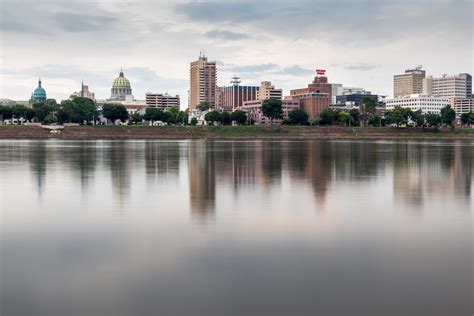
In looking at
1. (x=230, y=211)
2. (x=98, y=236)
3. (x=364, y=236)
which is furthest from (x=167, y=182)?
(x=364, y=236)

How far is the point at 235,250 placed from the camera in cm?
1294

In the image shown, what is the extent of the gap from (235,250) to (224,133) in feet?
373

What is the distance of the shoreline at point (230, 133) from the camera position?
117125mm

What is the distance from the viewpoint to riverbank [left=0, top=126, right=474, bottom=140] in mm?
117250

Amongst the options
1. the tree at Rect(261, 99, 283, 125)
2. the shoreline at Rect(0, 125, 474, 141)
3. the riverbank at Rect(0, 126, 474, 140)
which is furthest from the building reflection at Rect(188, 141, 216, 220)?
the tree at Rect(261, 99, 283, 125)

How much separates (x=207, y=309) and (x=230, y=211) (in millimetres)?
8909

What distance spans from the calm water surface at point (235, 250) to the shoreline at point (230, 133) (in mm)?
95281

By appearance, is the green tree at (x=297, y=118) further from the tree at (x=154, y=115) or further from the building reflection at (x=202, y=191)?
the building reflection at (x=202, y=191)

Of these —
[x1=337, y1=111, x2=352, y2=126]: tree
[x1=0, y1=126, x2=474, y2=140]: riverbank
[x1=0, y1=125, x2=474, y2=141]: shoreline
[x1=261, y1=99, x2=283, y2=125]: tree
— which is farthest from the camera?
[x1=261, y1=99, x2=283, y2=125]: tree

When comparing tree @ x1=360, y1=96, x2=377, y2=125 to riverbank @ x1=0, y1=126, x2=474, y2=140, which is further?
tree @ x1=360, y1=96, x2=377, y2=125

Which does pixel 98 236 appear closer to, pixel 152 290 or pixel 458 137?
pixel 152 290

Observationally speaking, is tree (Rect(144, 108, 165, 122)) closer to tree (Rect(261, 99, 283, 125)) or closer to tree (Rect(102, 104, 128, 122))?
tree (Rect(102, 104, 128, 122))

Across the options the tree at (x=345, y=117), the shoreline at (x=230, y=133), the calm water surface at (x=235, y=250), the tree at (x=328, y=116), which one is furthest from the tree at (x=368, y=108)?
the calm water surface at (x=235, y=250)

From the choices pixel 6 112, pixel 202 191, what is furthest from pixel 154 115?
pixel 202 191
